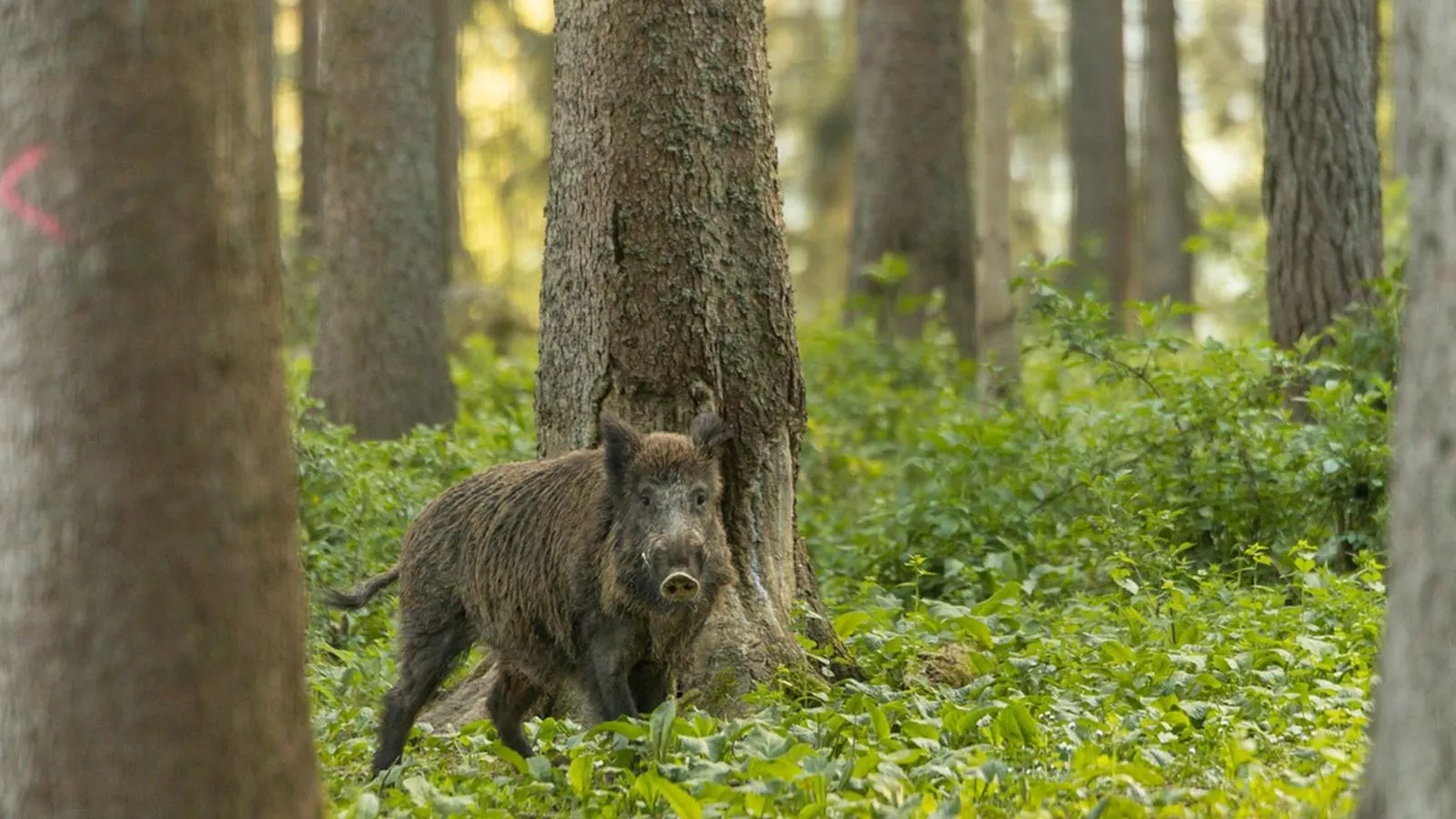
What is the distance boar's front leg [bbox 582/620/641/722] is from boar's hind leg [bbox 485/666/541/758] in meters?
0.65

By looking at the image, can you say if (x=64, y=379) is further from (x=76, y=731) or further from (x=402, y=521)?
(x=402, y=521)

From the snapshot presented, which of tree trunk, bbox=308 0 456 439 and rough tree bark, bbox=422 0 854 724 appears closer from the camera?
rough tree bark, bbox=422 0 854 724

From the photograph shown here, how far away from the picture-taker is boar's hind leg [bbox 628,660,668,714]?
6379mm

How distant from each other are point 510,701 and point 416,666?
18.1 inches

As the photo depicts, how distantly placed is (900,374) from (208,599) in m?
11.6

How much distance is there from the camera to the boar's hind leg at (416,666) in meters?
6.39

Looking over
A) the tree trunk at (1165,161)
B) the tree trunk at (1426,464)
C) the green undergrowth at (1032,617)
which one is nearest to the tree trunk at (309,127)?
the green undergrowth at (1032,617)

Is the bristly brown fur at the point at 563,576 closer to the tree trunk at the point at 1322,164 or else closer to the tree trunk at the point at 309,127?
the tree trunk at the point at 1322,164

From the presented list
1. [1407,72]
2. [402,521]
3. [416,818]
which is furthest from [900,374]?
[1407,72]

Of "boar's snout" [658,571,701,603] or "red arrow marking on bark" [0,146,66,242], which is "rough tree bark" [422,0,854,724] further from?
"red arrow marking on bark" [0,146,66,242]

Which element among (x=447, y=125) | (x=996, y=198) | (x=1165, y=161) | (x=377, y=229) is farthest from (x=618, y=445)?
(x=1165, y=161)

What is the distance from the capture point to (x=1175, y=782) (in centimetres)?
510

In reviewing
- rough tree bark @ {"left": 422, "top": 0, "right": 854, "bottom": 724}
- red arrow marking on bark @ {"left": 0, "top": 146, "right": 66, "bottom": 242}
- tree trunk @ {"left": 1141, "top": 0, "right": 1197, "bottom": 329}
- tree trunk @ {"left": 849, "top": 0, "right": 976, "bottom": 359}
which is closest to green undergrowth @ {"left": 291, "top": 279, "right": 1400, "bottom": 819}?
rough tree bark @ {"left": 422, "top": 0, "right": 854, "bottom": 724}

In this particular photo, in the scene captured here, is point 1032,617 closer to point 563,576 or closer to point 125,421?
point 563,576
